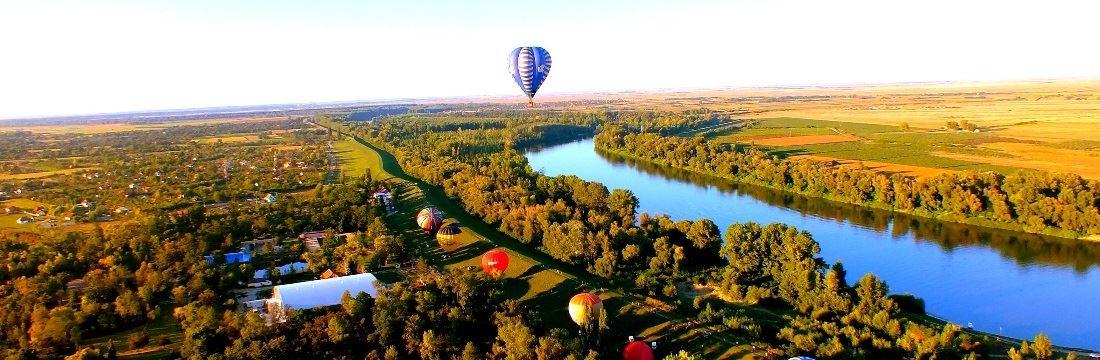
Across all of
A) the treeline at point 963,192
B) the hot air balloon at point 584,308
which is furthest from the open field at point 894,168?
the hot air balloon at point 584,308

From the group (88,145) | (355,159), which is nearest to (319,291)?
(355,159)

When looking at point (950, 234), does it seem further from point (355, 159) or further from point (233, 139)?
point (233, 139)

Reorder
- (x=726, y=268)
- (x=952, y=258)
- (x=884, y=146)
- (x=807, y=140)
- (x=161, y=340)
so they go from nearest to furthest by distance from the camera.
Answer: (x=161, y=340), (x=726, y=268), (x=952, y=258), (x=884, y=146), (x=807, y=140)

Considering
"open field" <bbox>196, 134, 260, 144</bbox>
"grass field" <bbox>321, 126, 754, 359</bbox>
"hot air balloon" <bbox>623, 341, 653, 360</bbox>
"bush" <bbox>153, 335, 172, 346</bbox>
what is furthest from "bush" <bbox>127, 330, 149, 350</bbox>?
"open field" <bbox>196, 134, 260, 144</bbox>

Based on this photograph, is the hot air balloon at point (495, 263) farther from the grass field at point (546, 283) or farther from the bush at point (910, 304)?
the bush at point (910, 304)

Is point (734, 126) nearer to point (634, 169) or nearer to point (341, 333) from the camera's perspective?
point (634, 169)

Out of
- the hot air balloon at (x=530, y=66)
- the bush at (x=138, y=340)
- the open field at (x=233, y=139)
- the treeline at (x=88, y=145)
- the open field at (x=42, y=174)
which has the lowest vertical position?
the bush at (x=138, y=340)

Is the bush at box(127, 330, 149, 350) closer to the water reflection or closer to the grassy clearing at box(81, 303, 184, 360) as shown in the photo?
the grassy clearing at box(81, 303, 184, 360)
